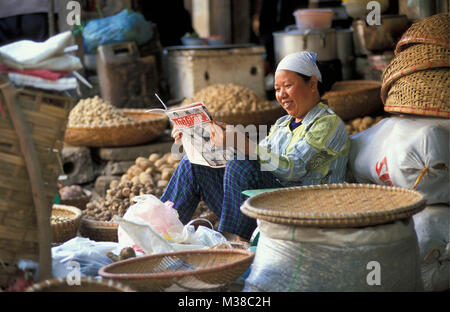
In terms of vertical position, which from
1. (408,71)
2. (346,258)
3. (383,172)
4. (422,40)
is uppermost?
(422,40)

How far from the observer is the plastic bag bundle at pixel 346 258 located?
2.06 metres

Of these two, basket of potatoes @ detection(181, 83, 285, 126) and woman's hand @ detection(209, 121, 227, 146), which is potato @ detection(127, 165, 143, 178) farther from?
woman's hand @ detection(209, 121, 227, 146)

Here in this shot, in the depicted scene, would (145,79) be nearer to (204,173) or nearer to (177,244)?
(204,173)

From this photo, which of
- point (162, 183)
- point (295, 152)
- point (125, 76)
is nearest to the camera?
point (295, 152)

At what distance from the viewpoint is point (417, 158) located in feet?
8.07

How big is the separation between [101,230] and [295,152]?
1.18 m

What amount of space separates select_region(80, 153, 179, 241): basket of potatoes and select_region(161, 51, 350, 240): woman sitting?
761 millimetres

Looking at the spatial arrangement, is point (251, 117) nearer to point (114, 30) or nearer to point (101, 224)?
point (114, 30)

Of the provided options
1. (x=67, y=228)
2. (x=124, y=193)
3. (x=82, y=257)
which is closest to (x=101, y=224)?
(x=67, y=228)

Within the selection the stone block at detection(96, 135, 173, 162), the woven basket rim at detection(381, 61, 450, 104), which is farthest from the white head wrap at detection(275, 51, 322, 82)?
the stone block at detection(96, 135, 173, 162)

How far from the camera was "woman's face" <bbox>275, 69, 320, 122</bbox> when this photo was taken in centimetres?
290
